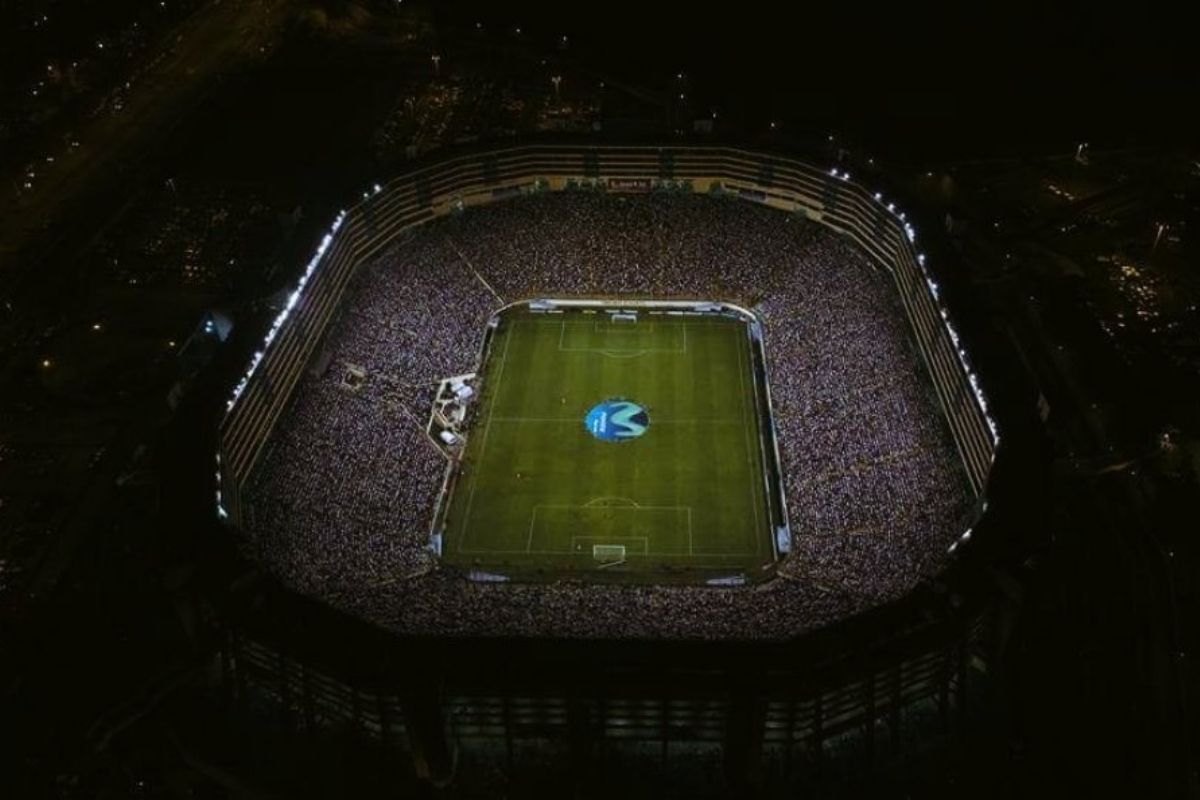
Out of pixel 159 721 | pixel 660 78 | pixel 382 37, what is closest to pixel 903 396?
pixel 159 721

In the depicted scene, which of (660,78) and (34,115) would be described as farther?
(660,78)

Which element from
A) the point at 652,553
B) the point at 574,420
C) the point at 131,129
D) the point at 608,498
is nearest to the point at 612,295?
the point at 574,420

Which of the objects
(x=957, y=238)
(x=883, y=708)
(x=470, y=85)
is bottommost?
(x=883, y=708)

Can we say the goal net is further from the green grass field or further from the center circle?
the center circle

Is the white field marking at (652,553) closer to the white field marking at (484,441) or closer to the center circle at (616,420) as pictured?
the white field marking at (484,441)

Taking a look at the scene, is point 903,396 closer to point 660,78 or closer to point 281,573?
point 281,573

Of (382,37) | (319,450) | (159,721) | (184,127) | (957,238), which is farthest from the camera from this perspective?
(382,37)

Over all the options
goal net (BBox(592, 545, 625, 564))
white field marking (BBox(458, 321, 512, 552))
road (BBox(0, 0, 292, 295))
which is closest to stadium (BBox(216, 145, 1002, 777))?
goal net (BBox(592, 545, 625, 564))
